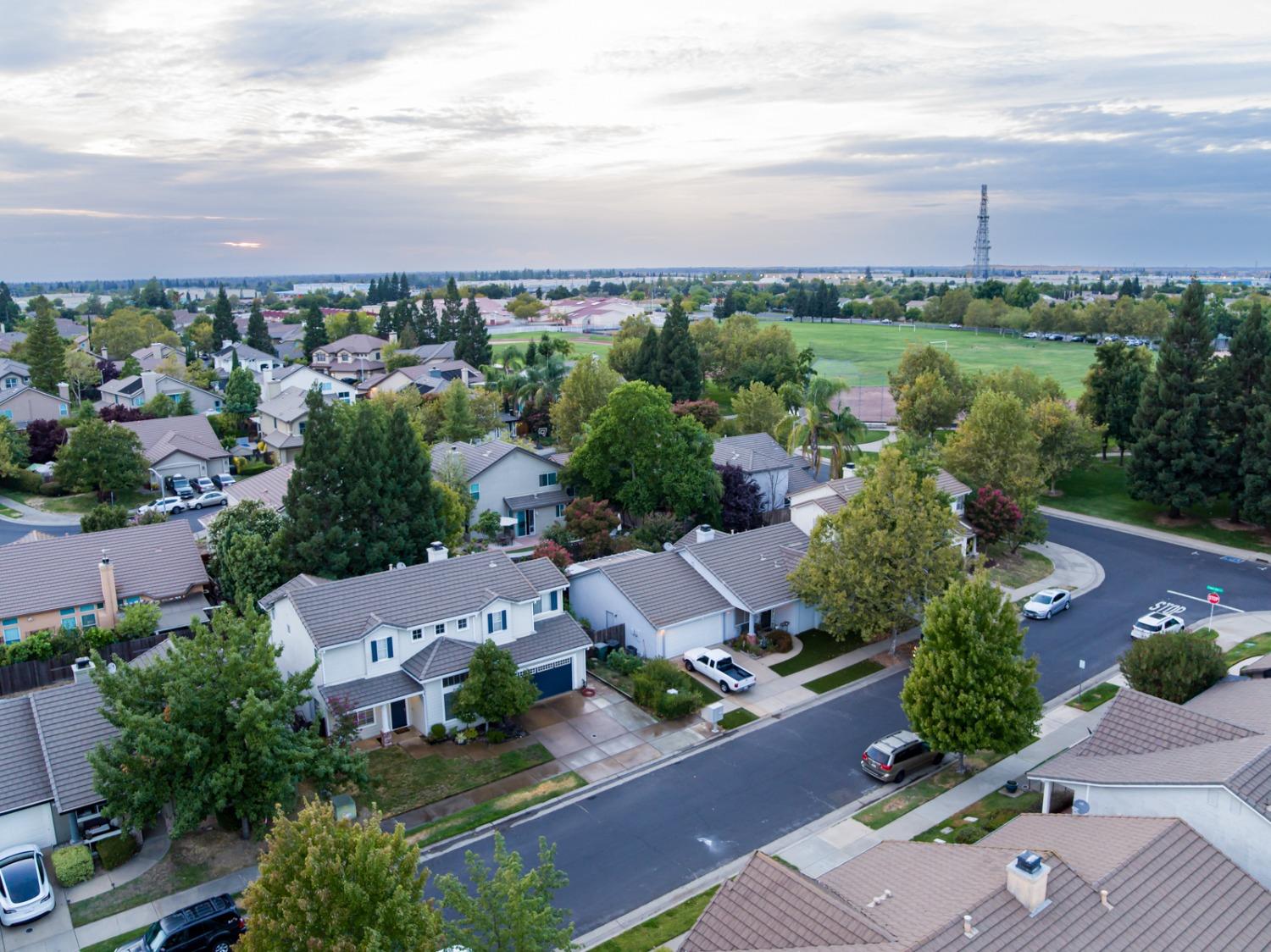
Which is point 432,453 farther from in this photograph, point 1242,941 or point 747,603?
point 1242,941

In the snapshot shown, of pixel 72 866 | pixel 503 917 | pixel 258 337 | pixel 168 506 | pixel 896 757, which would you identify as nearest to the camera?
pixel 503 917

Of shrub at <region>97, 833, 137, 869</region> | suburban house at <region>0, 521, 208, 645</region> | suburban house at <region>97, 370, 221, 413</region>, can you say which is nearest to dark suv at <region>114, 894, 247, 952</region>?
shrub at <region>97, 833, 137, 869</region>

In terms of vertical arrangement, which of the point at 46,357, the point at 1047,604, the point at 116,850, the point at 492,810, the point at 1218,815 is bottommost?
the point at 1047,604

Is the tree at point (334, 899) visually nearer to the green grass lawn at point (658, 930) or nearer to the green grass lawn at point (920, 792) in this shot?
the green grass lawn at point (658, 930)

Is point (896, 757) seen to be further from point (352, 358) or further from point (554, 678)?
point (352, 358)

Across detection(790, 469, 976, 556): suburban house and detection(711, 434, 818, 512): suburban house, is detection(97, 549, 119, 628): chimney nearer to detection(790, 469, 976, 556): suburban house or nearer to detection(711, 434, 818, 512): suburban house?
detection(790, 469, 976, 556): suburban house

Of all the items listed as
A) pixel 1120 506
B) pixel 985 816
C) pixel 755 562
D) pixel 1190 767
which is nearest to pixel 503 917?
pixel 985 816
